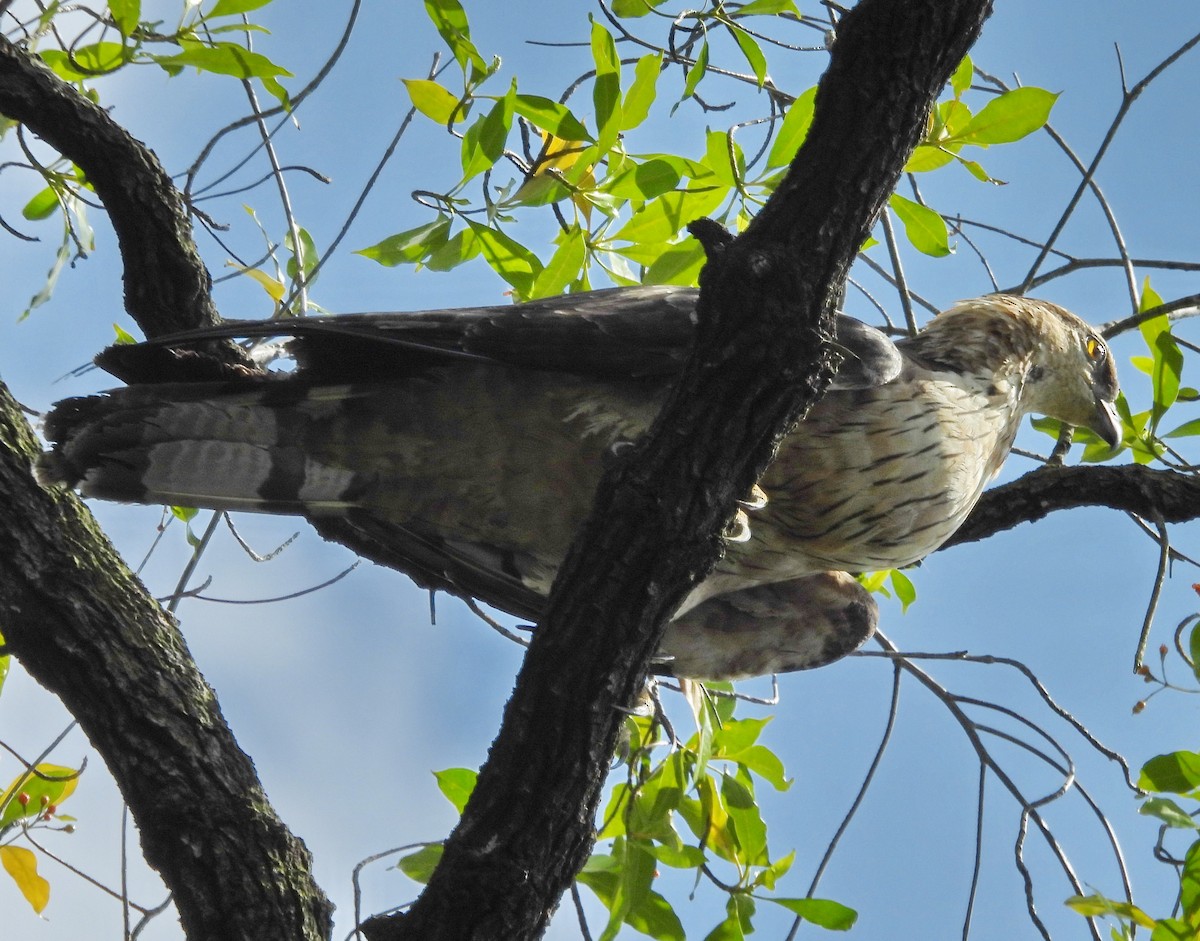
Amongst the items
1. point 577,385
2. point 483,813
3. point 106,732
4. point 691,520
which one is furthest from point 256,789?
point 577,385

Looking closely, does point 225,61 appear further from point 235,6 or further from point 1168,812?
point 1168,812

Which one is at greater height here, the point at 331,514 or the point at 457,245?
the point at 457,245

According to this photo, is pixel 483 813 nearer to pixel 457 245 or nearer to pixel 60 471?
pixel 60 471

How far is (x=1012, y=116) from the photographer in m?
3.29

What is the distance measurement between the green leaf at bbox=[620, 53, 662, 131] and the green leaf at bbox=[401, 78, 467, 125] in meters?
0.49

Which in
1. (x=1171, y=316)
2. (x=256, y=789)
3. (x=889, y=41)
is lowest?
(x=256, y=789)

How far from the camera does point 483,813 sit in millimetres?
2182

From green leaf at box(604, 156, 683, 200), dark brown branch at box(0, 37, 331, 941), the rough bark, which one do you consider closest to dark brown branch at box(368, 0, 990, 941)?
the rough bark

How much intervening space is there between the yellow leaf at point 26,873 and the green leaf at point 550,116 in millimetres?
2687

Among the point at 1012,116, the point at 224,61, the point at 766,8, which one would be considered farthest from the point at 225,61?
the point at 1012,116

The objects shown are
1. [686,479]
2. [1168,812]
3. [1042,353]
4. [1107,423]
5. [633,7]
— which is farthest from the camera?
[1042,353]

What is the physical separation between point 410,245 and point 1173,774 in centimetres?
258

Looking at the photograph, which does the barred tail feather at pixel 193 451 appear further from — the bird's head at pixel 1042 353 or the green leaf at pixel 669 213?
the bird's head at pixel 1042 353

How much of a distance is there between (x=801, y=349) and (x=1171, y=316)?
1888mm
